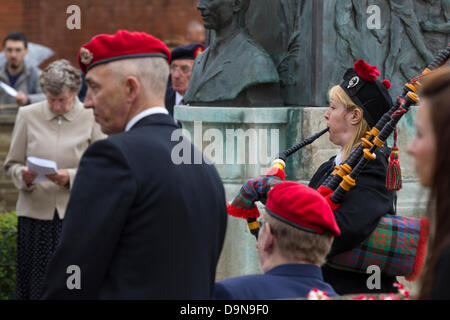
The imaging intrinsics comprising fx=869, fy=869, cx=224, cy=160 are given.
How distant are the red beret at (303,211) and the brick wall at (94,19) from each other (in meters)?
12.1

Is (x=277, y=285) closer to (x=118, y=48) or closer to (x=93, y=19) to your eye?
(x=118, y=48)

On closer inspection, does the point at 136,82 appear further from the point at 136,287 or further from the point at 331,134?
the point at 331,134

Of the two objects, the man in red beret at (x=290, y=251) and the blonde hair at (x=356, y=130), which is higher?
the blonde hair at (x=356, y=130)

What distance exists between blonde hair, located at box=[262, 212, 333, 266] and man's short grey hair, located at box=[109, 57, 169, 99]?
65 centimetres

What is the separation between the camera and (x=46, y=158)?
638cm

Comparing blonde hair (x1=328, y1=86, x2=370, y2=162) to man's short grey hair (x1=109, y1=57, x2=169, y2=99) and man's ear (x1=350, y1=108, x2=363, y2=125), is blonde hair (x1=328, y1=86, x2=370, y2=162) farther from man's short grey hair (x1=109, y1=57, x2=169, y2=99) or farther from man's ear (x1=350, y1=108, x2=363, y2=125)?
man's short grey hair (x1=109, y1=57, x2=169, y2=99)

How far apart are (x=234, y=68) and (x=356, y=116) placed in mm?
1814

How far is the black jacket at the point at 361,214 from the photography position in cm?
393

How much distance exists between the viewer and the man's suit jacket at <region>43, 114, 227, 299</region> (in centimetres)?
271

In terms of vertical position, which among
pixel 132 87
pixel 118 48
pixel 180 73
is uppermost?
pixel 180 73

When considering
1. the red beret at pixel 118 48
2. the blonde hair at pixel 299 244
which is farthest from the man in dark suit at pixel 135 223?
the blonde hair at pixel 299 244

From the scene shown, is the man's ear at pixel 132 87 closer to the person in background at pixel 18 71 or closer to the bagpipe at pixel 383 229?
the bagpipe at pixel 383 229
